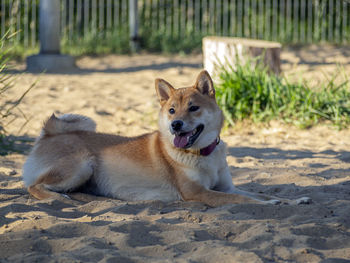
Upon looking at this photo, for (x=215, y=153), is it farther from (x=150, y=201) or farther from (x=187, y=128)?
(x=150, y=201)

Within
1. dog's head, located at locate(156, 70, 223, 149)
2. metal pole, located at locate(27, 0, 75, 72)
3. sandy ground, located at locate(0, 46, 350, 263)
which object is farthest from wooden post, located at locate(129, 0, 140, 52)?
dog's head, located at locate(156, 70, 223, 149)

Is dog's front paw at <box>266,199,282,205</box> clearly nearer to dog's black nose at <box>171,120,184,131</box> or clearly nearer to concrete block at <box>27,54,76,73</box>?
dog's black nose at <box>171,120,184,131</box>

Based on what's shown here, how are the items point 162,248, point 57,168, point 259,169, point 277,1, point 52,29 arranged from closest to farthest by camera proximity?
point 162,248
point 57,168
point 259,169
point 52,29
point 277,1

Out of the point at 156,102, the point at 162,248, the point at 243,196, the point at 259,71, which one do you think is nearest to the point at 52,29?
the point at 156,102

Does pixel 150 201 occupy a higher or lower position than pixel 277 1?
lower

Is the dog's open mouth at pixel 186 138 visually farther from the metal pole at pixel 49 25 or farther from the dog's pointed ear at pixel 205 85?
the metal pole at pixel 49 25

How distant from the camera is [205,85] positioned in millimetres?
4504

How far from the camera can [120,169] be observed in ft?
14.7

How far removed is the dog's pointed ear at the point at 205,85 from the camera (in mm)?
4453

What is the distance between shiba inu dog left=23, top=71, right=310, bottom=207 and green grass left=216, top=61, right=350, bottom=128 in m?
2.63

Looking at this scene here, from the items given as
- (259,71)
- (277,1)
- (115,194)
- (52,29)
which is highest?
(277,1)

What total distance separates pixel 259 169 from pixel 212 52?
3.13m

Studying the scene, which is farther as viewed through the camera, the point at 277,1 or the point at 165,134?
the point at 277,1

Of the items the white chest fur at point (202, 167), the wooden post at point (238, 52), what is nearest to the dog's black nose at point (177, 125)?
the white chest fur at point (202, 167)
